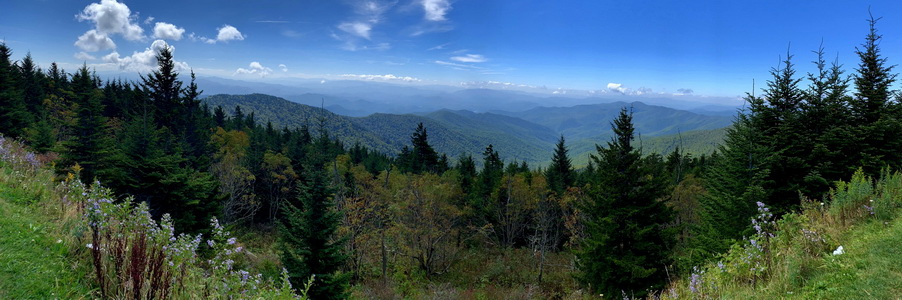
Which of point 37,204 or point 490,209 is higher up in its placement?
point 37,204

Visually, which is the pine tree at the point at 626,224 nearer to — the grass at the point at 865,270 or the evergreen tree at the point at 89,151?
the grass at the point at 865,270

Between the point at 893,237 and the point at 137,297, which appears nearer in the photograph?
the point at 137,297

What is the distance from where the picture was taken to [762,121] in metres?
16.7

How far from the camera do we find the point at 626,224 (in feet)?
52.6

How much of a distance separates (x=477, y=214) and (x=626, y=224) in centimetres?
2382

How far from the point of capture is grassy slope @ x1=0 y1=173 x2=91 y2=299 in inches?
137

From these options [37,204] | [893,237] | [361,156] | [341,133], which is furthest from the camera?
[341,133]

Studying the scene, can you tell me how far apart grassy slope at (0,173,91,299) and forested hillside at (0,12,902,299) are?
4 centimetres

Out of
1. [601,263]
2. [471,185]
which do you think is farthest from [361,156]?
[601,263]

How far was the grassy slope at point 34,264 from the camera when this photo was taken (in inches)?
137

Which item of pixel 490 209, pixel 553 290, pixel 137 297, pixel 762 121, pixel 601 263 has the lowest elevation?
pixel 553 290

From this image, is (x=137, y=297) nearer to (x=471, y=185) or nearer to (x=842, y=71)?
(x=842, y=71)

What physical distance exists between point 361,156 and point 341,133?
128 m

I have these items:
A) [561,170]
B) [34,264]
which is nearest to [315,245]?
[34,264]
